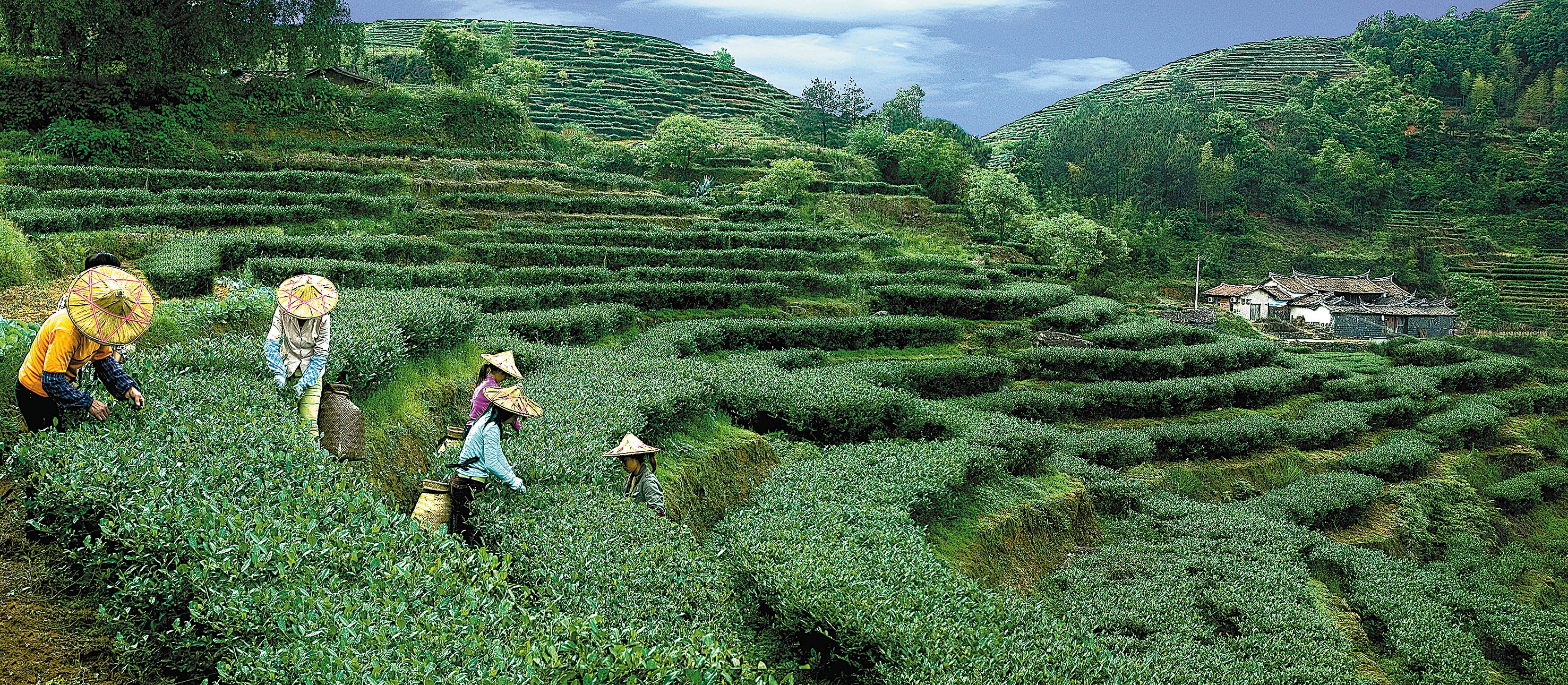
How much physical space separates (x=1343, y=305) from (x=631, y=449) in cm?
5289

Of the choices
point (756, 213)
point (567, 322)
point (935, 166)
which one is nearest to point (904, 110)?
point (935, 166)

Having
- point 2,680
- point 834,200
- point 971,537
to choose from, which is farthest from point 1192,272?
point 2,680

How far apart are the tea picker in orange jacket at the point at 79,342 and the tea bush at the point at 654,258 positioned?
1342cm

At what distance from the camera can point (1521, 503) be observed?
21.4 metres

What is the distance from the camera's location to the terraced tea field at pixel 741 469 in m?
3.96

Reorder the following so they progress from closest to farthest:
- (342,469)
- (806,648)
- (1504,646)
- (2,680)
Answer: (2,680), (342,469), (806,648), (1504,646)

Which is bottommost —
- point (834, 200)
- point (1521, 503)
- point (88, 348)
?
point (1521, 503)

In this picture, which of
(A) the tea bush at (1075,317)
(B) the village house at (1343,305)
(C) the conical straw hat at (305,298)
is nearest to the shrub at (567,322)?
(C) the conical straw hat at (305,298)

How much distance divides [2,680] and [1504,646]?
17032 millimetres

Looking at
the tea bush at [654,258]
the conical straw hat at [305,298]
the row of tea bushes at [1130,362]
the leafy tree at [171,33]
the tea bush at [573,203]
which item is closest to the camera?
the conical straw hat at [305,298]

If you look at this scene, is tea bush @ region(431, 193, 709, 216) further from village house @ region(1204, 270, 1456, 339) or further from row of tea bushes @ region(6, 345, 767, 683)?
village house @ region(1204, 270, 1456, 339)

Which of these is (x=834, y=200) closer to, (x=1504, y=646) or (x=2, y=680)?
(x=1504, y=646)

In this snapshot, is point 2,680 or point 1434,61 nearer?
point 2,680

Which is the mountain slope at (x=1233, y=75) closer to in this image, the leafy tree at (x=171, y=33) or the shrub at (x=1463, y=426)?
the shrub at (x=1463, y=426)
